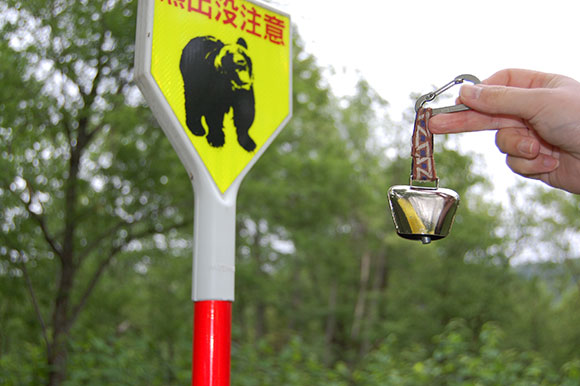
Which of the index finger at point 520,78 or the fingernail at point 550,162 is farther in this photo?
the fingernail at point 550,162

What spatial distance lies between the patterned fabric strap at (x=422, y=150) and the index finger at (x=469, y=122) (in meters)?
0.02

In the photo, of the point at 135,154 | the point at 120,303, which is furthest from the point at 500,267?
the point at 135,154

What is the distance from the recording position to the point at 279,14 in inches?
71.2

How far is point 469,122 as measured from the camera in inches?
55.2

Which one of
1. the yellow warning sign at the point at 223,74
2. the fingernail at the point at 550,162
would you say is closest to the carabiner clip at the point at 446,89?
the fingernail at the point at 550,162

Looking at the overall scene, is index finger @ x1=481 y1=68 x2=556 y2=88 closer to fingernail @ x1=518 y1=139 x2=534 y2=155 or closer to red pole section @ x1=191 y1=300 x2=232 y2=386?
fingernail @ x1=518 y1=139 x2=534 y2=155

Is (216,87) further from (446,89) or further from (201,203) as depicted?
(446,89)

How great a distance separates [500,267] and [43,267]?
14173mm

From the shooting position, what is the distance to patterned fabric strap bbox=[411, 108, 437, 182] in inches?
49.4

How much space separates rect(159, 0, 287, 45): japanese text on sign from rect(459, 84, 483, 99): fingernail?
76 centimetres

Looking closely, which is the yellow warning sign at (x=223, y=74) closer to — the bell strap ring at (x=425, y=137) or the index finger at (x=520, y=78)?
the bell strap ring at (x=425, y=137)

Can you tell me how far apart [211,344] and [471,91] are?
911 millimetres

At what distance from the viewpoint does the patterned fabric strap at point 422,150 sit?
1256 mm

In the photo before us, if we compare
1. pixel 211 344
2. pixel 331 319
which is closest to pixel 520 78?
pixel 211 344
